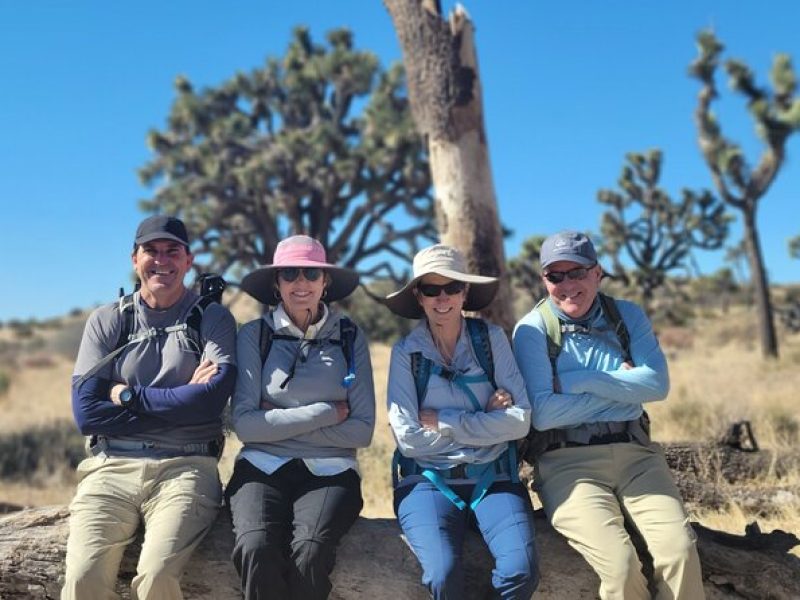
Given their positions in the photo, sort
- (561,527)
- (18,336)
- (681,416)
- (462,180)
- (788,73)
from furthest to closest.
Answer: (18,336)
(788,73)
(681,416)
(462,180)
(561,527)

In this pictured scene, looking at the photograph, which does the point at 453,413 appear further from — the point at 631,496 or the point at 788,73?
the point at 788,73

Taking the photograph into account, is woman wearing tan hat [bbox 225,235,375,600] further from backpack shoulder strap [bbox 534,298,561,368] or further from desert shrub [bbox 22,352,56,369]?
desert shrub [bbox 22,352,56,369]

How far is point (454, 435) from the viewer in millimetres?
3104

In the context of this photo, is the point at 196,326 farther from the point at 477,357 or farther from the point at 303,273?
the point at 477,357

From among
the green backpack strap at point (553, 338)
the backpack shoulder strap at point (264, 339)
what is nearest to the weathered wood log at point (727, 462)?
the green backpack strap at point (553, 338)

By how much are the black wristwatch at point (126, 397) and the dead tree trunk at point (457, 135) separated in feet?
10.4

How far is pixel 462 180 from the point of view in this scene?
18.9 ft

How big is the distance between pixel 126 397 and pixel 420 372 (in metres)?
1.27

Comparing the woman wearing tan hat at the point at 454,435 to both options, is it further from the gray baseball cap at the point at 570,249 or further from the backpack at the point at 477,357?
the gray baseball cap at the point at 570,249

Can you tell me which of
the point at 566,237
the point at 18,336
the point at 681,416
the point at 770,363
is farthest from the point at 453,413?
the point at 18,336

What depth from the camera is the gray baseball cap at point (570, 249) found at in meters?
3.35

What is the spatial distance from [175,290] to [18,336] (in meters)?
55.2

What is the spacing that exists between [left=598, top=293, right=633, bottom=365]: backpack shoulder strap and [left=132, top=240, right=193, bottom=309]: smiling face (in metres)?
2.01

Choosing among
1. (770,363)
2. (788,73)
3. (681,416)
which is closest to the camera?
(681,416)
